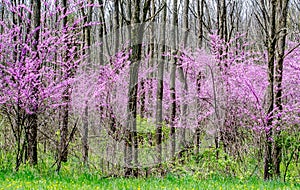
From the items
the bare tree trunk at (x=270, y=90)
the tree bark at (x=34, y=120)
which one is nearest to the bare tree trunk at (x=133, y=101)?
the tree bark at (x=34, y=120)

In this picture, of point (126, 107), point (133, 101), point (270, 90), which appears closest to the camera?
point (270, 90)

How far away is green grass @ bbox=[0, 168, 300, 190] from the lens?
5.39 meters

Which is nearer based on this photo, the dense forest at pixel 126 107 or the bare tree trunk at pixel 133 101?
the dense forest at pixel 126 107

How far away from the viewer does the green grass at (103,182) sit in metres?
5.39

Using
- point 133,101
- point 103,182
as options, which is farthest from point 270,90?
point 103,182

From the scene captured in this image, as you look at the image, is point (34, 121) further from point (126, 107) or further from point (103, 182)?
point (103, 182)

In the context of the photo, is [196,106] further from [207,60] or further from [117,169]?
[117,169]

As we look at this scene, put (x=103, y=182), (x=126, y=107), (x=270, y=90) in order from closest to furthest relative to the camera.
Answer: (x=103, y=182), (x=270, y=90), (x=126, y=107)

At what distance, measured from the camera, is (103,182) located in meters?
6.04

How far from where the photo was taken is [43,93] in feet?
22.9

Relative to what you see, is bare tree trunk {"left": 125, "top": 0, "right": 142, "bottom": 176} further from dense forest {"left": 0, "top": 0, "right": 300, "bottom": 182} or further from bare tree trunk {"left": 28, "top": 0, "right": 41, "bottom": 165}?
bare tree trunk {"left": 28, "top": 0, "right": 41, "bottom": 165}

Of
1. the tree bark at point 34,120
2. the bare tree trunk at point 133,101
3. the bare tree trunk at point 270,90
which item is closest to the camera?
the bare tree trunk at point 270,90

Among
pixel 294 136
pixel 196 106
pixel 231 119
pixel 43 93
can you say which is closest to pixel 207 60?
pixel 196 106

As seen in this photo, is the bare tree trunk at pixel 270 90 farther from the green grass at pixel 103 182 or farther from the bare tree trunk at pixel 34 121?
the bare tree trunk at pixel 34 121
